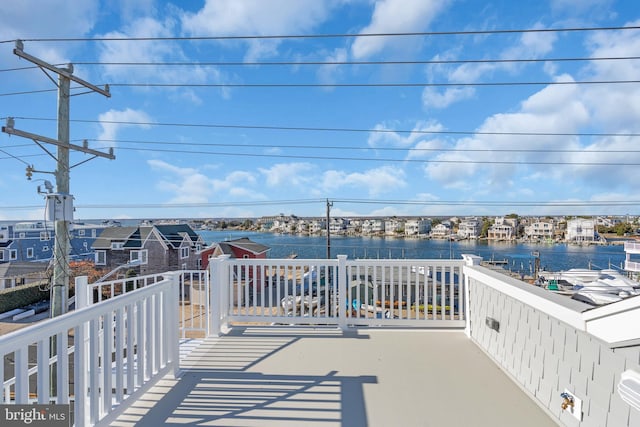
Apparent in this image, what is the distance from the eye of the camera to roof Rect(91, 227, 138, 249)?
59.8ft

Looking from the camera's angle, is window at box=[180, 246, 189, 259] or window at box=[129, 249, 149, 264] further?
window at box=[180, 246, 189, 259]

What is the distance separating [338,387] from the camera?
2314mm

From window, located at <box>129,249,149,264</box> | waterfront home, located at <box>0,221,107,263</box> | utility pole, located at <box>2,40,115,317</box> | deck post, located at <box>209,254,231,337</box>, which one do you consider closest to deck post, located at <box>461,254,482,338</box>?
deck post, located at <box>209,254,231,337</box>

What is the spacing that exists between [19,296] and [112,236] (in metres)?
5.52

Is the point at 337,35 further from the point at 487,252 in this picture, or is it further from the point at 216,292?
the point at 487,252

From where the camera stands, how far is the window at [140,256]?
18.0 metres

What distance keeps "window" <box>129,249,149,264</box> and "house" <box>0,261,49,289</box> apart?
146 inches

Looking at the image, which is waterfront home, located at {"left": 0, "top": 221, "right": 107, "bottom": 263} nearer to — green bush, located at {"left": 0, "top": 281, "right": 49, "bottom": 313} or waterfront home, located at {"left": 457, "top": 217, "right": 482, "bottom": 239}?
green bush, located at {"left": 0, "top": 281, "right": 49, "bottom": 313}

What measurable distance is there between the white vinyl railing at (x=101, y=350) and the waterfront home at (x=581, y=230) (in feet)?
74.0

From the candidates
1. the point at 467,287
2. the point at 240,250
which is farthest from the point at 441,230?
the point at 467,287

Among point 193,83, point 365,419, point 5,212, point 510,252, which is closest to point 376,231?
point 510,252

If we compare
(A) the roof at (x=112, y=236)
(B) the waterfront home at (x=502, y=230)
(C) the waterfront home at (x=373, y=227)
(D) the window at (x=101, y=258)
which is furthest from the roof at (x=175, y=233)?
(B) the waterfront home at (x=502, y=230)

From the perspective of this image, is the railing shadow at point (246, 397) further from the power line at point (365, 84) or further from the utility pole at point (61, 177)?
the power line at point (365, 84)

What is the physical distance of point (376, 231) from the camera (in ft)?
90.6
